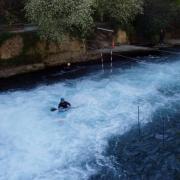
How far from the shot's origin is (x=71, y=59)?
40.1m

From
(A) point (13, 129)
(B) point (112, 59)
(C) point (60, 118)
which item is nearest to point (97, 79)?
(B) point (112, 59)

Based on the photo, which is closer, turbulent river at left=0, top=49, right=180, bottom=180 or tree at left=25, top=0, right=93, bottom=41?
turbulent river at left=0, top=49, right=180, bottom=180

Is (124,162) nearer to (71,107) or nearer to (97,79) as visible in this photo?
(71,107)

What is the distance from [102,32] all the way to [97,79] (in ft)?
36.4

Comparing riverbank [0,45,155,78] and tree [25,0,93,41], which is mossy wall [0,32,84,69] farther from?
tree [25,0,93,41]

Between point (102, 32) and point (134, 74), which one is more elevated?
point (102, 32)

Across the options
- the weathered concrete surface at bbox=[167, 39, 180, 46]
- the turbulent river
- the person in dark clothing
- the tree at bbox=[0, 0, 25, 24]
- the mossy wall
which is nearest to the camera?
the turbulent river

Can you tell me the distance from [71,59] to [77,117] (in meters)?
14.7

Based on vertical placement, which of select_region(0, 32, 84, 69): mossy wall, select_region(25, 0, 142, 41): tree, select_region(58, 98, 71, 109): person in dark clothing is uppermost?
select_region(25, 0, 142, 41): tree

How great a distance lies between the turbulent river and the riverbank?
351 cm

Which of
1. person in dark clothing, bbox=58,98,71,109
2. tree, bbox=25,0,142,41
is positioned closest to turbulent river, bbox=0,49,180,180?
person in dark clothing, bbox=58,98,71,109

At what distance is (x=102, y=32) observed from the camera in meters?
44.1

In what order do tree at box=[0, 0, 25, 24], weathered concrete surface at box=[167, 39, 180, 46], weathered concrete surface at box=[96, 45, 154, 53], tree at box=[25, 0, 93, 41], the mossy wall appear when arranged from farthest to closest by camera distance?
weathered concrete surface at box=[167, 39, 180, 46], weathered concrete surface at box=[96, 45, 154, 53], tree at box=[0, 0, 25, 24], the mossy wall, tree at box=[25, 0, 93, 41]

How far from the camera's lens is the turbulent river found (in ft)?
67.2
